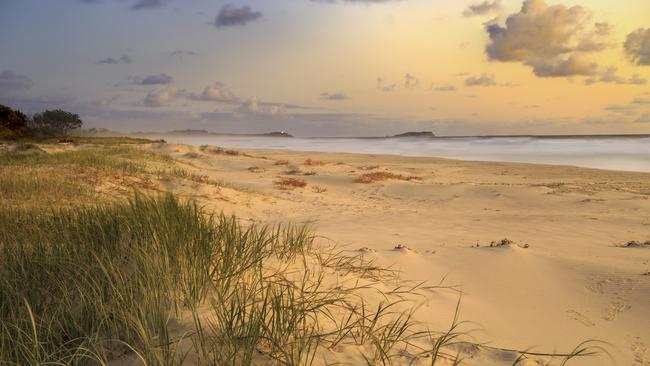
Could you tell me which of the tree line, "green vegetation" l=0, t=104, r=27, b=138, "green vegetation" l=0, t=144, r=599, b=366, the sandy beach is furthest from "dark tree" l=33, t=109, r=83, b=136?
"green vegetation" l=0, t=144, r=599, b=366

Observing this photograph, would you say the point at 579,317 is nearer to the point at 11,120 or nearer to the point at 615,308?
the point at 615,308

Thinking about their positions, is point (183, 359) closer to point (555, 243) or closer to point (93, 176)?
point (555, 243)

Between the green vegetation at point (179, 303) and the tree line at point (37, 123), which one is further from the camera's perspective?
the tree line at point (37, 123)

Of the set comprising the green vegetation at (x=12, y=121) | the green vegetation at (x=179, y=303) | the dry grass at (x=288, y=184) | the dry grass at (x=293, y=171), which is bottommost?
the dry grass at (x=288, y=184)

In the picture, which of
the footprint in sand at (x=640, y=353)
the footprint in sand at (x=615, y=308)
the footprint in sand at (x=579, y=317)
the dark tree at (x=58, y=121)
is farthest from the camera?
the dark tree at (x=58, y=121)

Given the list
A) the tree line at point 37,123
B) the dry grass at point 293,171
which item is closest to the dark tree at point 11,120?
the tree line at point 37,123

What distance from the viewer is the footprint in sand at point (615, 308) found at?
13.6ft

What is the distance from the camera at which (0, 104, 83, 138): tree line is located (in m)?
33.8

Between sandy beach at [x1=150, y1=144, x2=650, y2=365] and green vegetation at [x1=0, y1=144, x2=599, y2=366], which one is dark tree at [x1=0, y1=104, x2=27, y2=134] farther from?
green vegetation at [x1=0, y1=144, x2=599, y2=366]

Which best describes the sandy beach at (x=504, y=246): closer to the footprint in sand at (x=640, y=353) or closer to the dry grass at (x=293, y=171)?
the footprint in sand at (x=640, y=353)

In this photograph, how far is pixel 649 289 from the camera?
4.66 meters

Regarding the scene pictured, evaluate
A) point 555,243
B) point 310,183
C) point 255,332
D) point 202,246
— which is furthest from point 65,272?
point 310,183

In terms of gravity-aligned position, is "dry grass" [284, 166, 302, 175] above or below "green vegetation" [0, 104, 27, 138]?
below

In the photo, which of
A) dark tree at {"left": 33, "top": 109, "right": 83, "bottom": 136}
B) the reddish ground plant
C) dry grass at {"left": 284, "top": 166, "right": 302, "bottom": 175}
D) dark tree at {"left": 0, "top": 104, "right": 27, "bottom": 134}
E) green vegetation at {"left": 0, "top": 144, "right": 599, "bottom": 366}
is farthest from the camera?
dark tree at {"left": 33, "top": 109, "right": 83, "bottom": 136}
